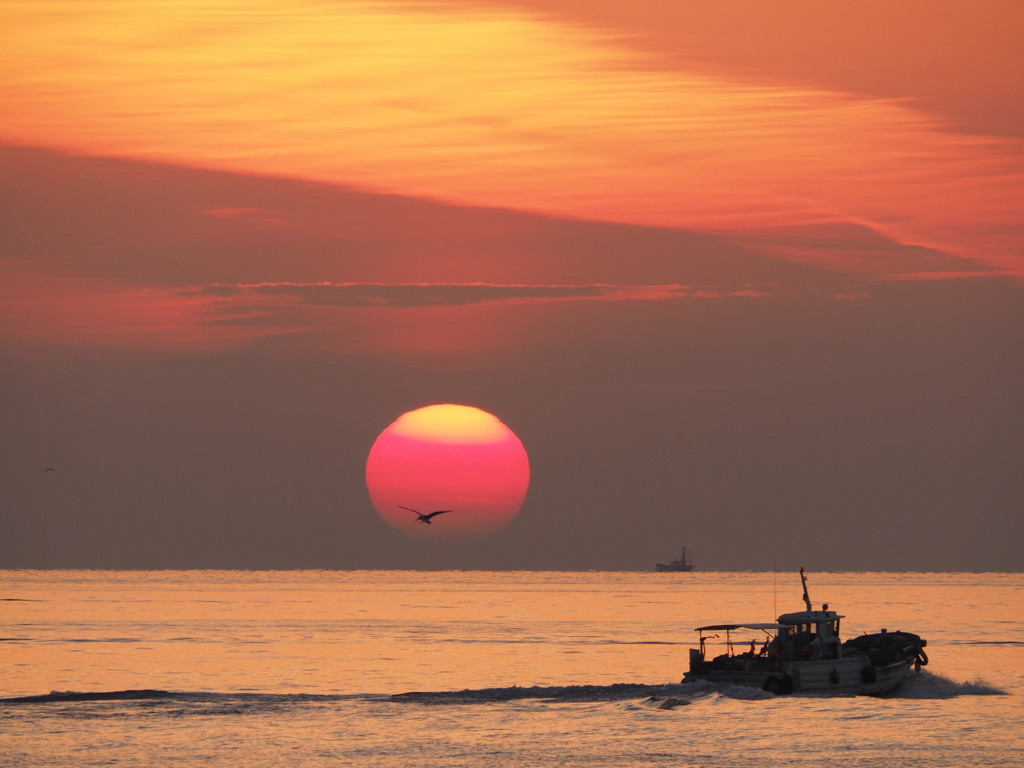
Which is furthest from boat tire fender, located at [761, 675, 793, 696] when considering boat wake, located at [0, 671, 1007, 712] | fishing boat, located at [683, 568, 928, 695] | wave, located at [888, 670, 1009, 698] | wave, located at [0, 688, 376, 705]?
wave, located at [0, 688, 376, 705]

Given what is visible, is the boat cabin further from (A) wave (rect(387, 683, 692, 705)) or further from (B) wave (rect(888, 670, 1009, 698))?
(B) wave (rect(888, 670, 1009, 698))

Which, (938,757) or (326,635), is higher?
(326,635)

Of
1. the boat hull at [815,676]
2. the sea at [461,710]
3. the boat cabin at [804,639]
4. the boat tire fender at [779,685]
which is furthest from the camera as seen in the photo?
the boat cabin at [804,639]

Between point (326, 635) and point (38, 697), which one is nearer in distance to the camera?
point (38, 697)

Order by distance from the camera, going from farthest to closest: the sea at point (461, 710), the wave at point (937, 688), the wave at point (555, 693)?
the wave at point (937, 688) → the wave at point (555, 693) → the sea at point (461, 710)

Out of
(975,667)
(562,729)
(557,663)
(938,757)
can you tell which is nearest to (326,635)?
(557,663)

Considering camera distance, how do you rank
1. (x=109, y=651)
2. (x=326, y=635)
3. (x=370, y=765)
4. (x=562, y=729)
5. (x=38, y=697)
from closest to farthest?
(x=370, y=765)
(x=562, y=729)
(x=38, y=697)
(x=109, y=651)
(x=326, y=635)

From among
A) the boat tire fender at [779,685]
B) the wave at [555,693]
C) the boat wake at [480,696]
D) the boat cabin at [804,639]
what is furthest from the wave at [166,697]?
the boat cabin at [804,639]

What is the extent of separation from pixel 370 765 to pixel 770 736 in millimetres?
19973

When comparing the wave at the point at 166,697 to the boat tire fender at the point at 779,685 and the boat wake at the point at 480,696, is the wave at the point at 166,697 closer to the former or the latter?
the boat wake at the point at 480,696

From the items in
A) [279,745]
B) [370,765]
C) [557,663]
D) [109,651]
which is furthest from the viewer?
[109,651]

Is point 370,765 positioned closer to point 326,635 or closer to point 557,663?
point 557,663

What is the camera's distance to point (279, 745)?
69.3 m

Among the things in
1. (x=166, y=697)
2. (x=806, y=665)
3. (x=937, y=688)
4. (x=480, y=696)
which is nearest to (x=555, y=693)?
(x=480, y=696)
